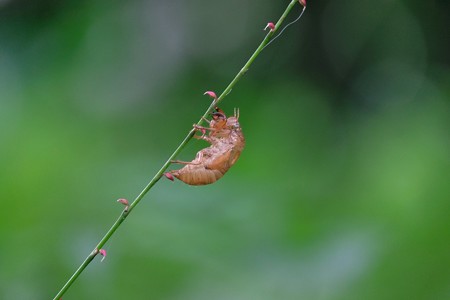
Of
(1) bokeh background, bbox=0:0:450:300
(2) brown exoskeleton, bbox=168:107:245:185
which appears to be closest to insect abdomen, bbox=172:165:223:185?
(2) brown exoskeleton, bbox=168:107:245:185

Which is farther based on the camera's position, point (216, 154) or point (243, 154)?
point (243, 154)

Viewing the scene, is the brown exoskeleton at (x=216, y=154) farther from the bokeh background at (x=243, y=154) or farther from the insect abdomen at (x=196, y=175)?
the bokeh background at (x=243, y=154)

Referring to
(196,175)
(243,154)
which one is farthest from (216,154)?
(243,154)

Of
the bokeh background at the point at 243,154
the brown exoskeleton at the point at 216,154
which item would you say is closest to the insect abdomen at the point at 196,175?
the brown exoskeleton at the point at 216,154

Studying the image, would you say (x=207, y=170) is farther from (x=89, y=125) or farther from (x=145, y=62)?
(x=145, y=62)

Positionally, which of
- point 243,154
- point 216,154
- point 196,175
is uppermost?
point 243,154

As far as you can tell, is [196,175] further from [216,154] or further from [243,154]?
[243,154]
